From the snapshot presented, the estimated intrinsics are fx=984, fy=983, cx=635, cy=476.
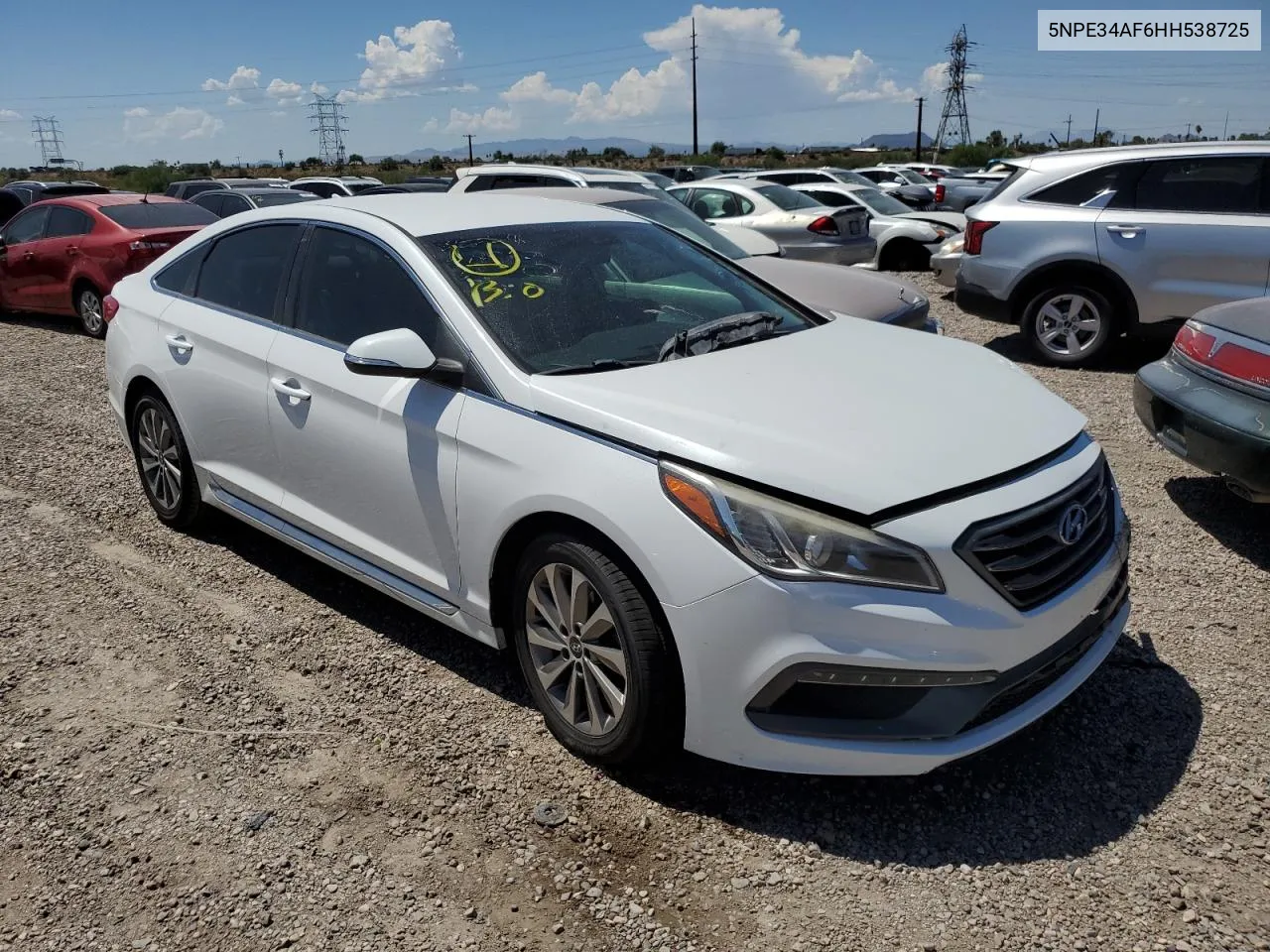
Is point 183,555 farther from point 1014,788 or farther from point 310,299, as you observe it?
point 1014,788

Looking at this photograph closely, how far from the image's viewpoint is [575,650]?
2.99m

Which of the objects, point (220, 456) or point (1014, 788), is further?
point (220, 456)

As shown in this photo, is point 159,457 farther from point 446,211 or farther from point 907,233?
point 907,233

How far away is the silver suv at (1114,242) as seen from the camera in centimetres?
721

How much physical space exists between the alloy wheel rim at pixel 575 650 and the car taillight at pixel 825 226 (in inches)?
417

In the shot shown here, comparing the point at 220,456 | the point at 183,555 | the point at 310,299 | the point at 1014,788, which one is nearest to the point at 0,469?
the point at 183,555

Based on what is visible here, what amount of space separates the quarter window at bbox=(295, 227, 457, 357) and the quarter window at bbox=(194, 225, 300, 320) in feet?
0.66

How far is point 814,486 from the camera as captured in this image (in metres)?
2.56

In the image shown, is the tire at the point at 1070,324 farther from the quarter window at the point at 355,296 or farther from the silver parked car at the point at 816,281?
the quarter window at the point at 355,296

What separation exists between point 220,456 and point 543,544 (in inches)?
84.8

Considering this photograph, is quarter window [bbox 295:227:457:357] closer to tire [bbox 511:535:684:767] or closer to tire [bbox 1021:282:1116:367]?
tire [bbox 511:535:684:767]

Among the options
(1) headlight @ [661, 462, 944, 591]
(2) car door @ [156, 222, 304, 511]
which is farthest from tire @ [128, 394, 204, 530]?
(1) headlight @ [661, 462, 944, 591]

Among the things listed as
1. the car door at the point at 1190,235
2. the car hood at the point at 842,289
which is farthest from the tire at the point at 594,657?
the car door at the point at 1190,235

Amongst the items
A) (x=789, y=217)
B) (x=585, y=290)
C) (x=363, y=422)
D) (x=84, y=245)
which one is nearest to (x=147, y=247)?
(x=84, y=245)
